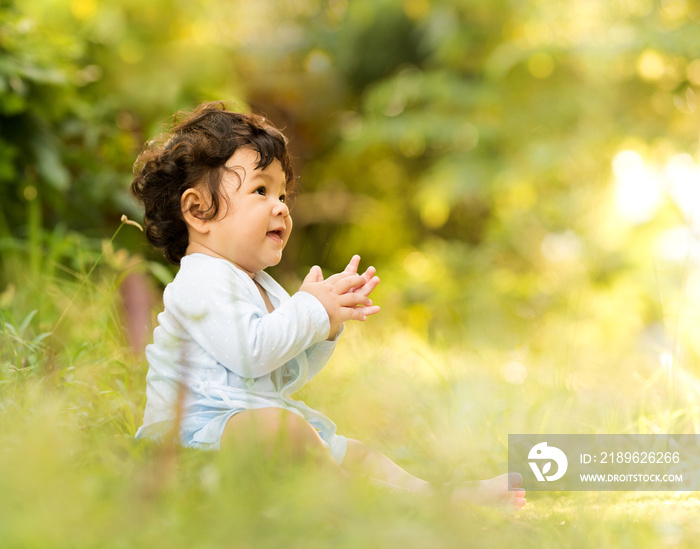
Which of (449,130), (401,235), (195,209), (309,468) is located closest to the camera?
(309,468)

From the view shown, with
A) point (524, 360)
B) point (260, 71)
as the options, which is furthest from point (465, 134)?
point (524, 360)

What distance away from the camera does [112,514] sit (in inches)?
38.7

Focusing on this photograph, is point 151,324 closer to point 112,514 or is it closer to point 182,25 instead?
point 112,514

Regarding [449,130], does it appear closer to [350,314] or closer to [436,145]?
[436,145]

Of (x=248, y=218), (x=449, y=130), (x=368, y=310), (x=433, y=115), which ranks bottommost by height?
(x=368, y=310)

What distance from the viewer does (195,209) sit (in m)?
1.62

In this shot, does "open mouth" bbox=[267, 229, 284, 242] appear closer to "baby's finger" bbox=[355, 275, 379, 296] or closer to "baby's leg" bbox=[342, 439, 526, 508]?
"baby's finger" bbox=[355, 275, 379, 296]

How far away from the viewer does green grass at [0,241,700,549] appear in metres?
0.99

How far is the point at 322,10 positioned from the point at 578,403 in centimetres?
702

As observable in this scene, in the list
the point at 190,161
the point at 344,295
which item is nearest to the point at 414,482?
the point at 344,295

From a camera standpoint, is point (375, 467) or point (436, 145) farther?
point (436, 145)

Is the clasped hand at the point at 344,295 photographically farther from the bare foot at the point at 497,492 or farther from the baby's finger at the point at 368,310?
the bare foot at the point at 497,492

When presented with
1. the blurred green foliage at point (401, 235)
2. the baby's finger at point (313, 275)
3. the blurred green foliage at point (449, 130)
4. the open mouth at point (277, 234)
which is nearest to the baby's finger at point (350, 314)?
the baby's finger at point (313, 275)

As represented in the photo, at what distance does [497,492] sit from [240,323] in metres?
0.63
